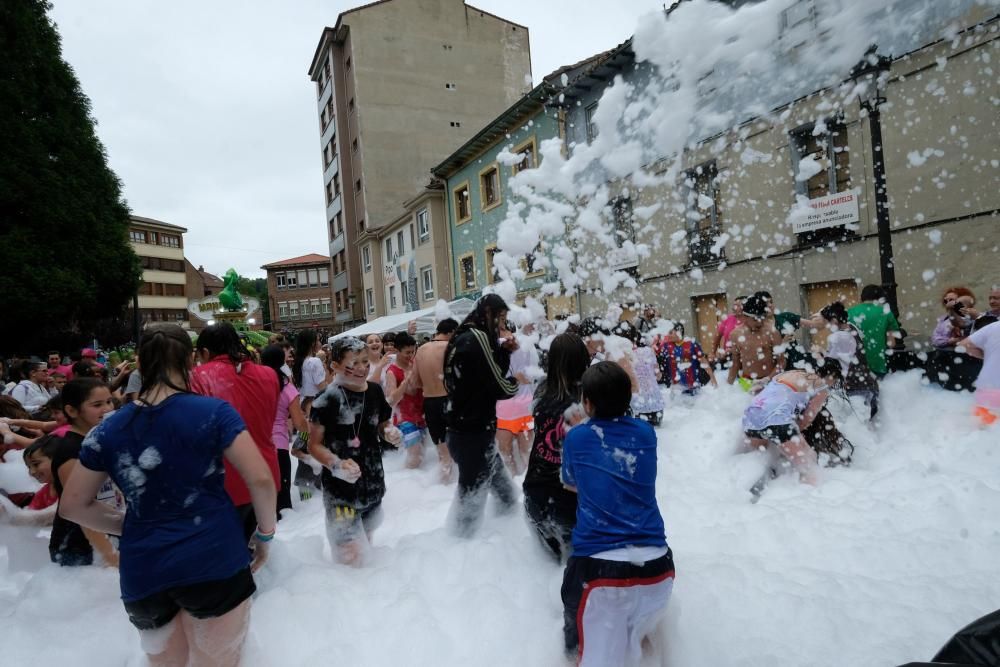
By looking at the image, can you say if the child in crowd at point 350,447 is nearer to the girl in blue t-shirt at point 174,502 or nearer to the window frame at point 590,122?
the girl in blue t-shirt at point 174,502

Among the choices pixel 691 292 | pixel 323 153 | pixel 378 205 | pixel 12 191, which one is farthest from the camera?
pixel 323 153

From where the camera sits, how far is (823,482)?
4.49m

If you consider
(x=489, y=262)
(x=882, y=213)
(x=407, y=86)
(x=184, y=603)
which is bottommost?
(x=184, y=603)

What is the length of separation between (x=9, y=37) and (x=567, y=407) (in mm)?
23315

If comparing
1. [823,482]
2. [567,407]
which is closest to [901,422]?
[823,482]

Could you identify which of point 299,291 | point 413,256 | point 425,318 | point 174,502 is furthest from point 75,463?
point 299,291

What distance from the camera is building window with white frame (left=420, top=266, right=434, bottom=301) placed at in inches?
1069

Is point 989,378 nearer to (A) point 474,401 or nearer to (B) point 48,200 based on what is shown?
(A) point 474,401

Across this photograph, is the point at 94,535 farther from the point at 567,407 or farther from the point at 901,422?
the point at 901,422

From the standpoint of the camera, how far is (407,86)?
34.9m

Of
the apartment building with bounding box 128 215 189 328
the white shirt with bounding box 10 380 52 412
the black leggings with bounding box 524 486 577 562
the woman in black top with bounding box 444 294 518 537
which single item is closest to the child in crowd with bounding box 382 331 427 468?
the woman in black top with bounding box 444 294 518 537

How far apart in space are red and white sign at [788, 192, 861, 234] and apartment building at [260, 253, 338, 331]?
5601 centimetres

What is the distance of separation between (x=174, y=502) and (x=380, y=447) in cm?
191

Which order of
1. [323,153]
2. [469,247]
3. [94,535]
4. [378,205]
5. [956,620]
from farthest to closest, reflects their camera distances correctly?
[323,153]
[378,205]
[469,247]
[94,535]
[956,620]
